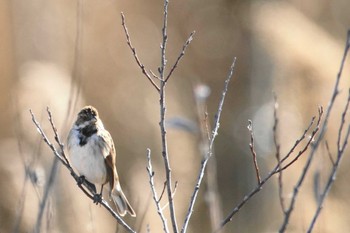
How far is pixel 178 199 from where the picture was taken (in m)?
4.21

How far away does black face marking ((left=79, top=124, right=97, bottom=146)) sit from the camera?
316 centimetres

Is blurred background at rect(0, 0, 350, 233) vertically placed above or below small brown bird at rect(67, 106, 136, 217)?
above

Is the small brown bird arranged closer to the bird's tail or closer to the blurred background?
the bird's tail

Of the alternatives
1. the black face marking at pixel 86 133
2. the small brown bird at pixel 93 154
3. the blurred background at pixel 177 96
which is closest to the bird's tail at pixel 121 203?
the small brown bird at pixel 93 154

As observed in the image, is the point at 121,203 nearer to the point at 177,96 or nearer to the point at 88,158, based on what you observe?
the point at 88,158

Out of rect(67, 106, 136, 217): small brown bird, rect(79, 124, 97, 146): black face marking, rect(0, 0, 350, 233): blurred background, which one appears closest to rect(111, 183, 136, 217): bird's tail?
rect(67, 106, 136, 217): small brown bird

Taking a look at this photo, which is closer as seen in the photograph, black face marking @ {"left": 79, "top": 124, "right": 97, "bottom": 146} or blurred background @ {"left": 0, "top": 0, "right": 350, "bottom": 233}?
black face marking @ {"left": 79, "top": 124, "right": 97, "bottom": 146}

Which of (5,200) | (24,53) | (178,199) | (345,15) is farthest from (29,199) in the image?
(345,15)

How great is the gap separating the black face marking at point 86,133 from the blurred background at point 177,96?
0.65 ft

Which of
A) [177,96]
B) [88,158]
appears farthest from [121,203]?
[177,96]

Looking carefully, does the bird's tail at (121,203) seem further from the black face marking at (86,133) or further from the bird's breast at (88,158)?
the black face marking at (86,133)

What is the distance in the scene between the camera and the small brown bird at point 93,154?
3.14m

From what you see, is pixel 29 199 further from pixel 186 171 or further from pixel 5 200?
pixel 186 171

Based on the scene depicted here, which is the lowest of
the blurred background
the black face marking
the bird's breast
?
the bird's breast
